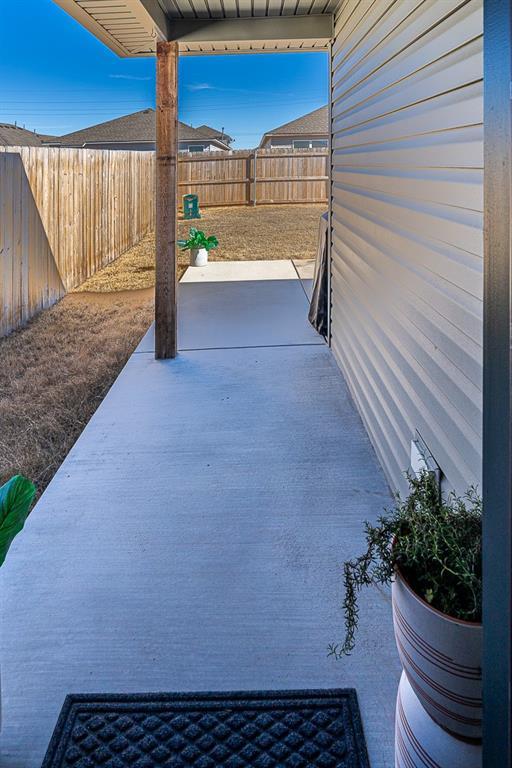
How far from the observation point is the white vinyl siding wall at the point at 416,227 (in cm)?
195

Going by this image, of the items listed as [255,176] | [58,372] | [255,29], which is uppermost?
[255,176]

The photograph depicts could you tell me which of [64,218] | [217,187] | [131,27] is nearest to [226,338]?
[131,27]

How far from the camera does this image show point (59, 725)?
173 centimetres

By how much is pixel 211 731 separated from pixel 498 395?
1.25m

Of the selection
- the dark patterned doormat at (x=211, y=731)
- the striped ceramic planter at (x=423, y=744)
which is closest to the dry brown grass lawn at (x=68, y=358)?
the dark patterned doormat at (x=211, y=731)

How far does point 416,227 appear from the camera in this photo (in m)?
2.57

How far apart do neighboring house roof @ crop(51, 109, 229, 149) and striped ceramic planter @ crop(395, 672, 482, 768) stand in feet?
94.2

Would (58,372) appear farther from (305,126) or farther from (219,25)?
(305,126)

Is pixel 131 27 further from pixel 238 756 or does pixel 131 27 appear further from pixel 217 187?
pixel 217 187

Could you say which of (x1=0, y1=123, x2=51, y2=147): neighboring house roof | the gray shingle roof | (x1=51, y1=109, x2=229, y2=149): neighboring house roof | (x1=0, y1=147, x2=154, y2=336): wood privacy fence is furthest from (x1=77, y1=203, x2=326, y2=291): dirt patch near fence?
(x1=51, y1=109, x2=229, y2=149): neighboring house roof

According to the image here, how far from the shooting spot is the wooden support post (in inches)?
188

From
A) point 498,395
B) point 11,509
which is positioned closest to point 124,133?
point 11,509

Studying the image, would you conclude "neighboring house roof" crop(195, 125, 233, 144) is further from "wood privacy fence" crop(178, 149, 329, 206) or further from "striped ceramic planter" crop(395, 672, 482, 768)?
"striped ceramic planter" crop(395, 672, 482, 768)

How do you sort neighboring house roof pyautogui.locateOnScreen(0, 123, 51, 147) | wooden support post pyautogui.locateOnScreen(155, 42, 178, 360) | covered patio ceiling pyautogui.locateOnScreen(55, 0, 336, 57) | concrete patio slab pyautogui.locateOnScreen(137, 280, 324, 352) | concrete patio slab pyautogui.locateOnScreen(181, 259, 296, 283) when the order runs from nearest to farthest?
1. covered patio ceiling pyautogui.locateOnScreen(55, 0, 336, 57)
2. wooden support post pyautogui.locateOnScreen(155, 42, 178, 360)
3. concrete patio slab pyautogui.locateOnScreen(137, 280, 324, 352)
4. concrete patio slab pyautogui.locateOnScreen(181, 259, 296, 283)
5. neighboring house roof pyautogui.locateOnScreen(0, 123, 51, 147)
